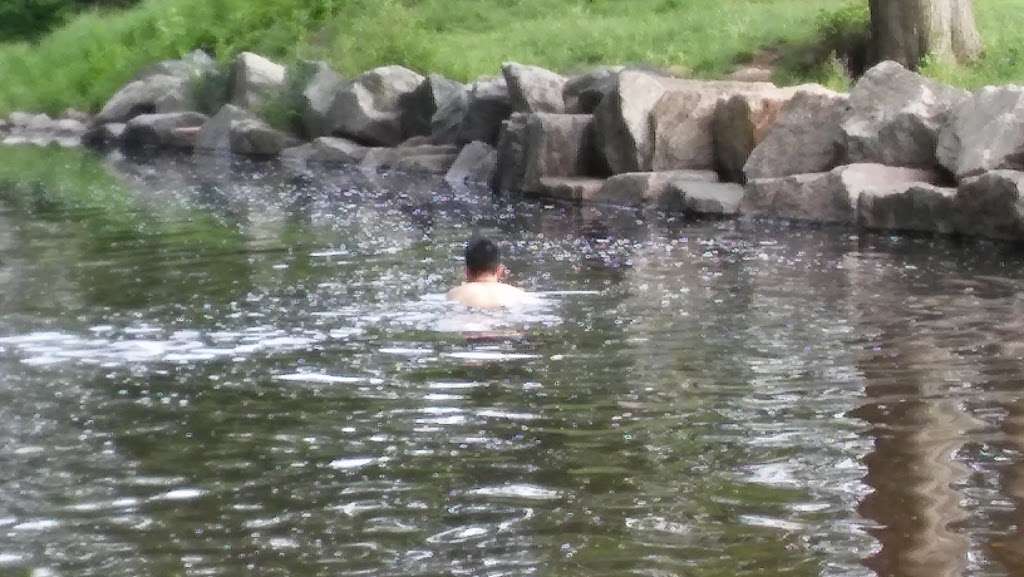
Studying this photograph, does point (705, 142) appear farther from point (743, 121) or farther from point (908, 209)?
point (908, 209)

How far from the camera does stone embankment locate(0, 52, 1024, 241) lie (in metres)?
15.5

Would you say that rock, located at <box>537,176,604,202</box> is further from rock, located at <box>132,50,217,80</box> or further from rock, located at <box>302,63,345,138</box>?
rock, located at <box>132,50,217,80</box>

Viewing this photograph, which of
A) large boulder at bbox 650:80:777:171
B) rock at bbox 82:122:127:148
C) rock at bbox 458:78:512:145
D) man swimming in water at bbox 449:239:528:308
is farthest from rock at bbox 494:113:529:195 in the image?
rock at bbox 82:122:127:148

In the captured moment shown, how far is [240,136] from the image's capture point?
28.8 m

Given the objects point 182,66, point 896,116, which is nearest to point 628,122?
point 896,116

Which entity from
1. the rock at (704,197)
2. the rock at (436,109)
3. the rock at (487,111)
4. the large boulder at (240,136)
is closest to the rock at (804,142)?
the rock at (704,197)

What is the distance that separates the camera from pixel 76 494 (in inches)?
263

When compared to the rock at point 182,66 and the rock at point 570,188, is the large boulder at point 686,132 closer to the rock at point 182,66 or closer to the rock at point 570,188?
the rock at point 570,188

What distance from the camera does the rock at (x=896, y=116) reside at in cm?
1655

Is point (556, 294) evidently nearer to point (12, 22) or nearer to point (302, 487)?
point (302, 487)

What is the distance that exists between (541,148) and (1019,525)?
48.2 feet

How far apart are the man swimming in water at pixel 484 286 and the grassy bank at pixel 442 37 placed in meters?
9.91

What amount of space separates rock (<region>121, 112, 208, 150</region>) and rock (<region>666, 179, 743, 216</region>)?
48.2 ft

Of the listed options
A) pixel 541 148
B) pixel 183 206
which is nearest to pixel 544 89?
pixel 541 148
